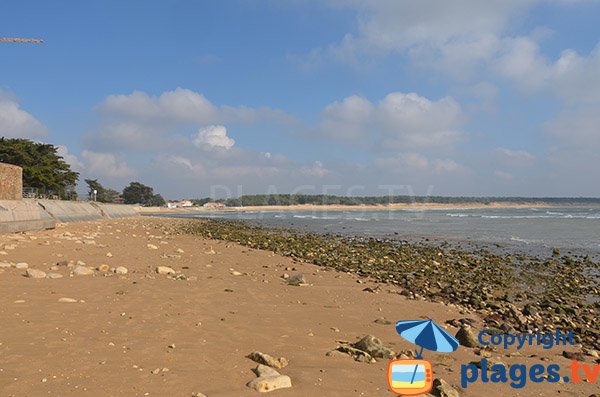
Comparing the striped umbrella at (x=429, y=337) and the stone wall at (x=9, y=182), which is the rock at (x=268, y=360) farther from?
the stone wall at (x=9, y=182)

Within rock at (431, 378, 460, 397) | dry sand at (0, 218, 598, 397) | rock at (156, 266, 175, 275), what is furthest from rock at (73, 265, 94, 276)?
rock at (431, 378, 460, 397)

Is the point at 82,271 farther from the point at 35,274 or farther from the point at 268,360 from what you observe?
the point at 268,360

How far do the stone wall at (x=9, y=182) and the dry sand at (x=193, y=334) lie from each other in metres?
23.2

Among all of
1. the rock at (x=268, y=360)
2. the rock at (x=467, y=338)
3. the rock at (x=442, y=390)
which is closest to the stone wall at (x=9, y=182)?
the rock at (x=268, y=360)

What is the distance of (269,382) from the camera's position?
452 centimetres

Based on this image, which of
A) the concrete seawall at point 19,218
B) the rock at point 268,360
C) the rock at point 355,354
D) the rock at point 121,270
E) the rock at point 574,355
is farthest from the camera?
the concrete seawall at point 19,218

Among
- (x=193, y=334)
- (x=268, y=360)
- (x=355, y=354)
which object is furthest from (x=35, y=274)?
(x=355, y=354)

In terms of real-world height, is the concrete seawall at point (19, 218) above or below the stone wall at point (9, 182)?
below

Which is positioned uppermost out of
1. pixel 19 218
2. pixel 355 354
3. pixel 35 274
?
pixel 19 218

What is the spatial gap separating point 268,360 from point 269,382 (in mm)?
767

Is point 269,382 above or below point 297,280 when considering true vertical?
above

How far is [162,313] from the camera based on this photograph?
24.4 feet

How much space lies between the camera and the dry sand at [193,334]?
4.62 metres

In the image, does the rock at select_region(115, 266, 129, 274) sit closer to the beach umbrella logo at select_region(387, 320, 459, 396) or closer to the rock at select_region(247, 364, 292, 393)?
the rock at select_region(247, 364, 292, 393)
